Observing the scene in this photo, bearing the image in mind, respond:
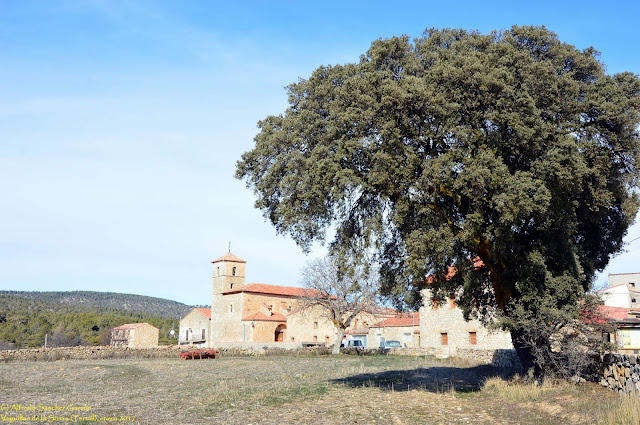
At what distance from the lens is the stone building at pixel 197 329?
87.4 metres

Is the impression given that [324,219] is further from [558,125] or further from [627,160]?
[627,160]

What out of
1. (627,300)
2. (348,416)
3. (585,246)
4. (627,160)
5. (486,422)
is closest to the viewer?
(486,422)

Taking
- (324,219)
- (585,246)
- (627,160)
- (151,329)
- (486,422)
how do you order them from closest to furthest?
(486,422), (627,160), (324,219), (585,246), (151,329)

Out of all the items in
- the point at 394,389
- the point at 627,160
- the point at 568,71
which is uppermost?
the point at 568,71

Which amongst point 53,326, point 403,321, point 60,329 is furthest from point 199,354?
point 53,326

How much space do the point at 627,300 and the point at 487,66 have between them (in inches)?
1476

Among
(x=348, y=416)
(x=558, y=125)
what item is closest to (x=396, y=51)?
(x=558, y=125)

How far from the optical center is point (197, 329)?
89750 mm

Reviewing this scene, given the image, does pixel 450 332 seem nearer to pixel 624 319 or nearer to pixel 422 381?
pixel 624 319

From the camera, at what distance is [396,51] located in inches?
722

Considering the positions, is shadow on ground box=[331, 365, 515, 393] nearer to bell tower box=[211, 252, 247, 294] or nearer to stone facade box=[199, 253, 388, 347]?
stone facade box=[199, 253, 388, 347]

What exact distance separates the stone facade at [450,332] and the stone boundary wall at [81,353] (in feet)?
82.9

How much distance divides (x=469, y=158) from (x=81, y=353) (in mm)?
43843

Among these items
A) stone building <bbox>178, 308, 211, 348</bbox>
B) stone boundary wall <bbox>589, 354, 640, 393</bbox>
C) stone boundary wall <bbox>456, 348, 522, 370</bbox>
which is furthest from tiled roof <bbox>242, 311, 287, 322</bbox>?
stone boundary wall <bbox>589, 354, 640, 393</bbox>
